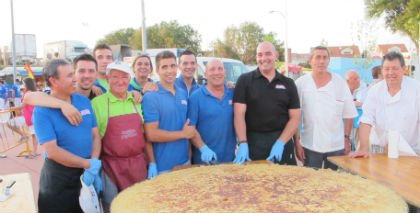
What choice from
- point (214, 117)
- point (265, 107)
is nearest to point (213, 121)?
point (214, 117)

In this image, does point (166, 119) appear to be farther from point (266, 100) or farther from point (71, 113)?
point (266, 100)

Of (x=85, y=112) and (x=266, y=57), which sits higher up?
(x=266, y=57)

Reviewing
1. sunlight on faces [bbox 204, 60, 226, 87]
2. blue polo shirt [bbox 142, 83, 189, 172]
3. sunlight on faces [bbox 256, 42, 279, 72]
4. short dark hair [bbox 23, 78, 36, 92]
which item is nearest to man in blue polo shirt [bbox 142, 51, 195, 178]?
blue polo shirt [bbox 142, 83, 189, 172]

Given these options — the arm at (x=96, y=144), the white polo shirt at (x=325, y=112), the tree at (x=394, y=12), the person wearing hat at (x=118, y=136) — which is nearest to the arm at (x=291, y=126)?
the white polo shirt at (x=325, y=112)

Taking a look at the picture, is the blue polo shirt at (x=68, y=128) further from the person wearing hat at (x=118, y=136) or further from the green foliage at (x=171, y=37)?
the green foliage at (x=171, y=37)

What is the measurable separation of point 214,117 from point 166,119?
533 mm

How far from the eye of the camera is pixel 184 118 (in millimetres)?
3074

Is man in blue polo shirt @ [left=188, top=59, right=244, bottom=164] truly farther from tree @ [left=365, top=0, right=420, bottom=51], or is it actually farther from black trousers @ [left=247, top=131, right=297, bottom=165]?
tree @ [left=365, top=0, right=420, bottom=51]

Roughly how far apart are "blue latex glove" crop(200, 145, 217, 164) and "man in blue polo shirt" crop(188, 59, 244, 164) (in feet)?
0.38

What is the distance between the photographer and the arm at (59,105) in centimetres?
235

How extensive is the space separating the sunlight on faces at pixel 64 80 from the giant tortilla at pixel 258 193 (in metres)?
0.98

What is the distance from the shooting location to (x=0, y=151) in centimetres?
771

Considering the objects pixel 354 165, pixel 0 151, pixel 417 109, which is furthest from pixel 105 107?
pixel 0 151

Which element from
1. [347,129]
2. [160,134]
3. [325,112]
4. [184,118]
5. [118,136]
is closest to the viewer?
[118,136]
